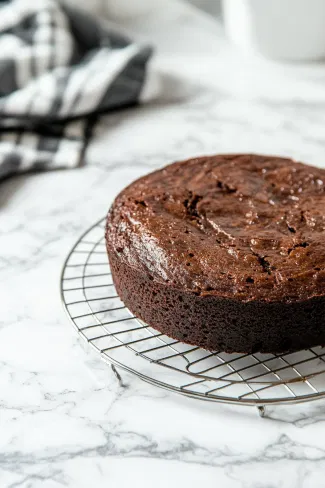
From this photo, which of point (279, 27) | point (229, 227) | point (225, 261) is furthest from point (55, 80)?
point (225, 261)

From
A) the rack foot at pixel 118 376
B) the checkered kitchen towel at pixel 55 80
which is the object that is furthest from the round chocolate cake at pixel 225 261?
the checkered kitchen towel at pixel 55 80

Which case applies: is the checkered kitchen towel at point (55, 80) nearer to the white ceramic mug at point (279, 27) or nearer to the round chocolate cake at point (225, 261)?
the white ceramic mug at point (279, 27)

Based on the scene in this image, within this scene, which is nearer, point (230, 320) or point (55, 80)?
point (230, 320)

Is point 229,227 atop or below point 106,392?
atop

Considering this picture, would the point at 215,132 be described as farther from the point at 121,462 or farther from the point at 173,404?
the point at 121,462

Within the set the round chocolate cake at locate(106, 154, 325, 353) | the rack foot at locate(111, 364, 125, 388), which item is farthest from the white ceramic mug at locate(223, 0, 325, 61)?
the rack foot at locate(111, 364, 125, 388)

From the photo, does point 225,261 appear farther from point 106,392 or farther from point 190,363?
point 106,392

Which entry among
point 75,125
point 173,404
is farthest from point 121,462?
point 75,125
